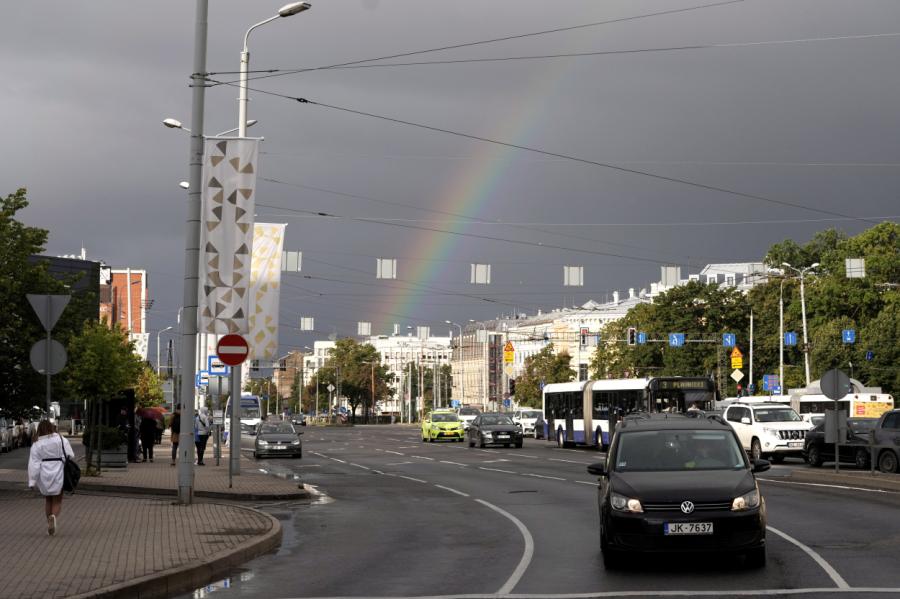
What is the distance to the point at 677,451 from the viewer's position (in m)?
15.4

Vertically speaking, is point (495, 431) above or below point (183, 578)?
above

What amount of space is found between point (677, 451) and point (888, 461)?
22713 millimetres

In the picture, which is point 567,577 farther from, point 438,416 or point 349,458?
point 438,416

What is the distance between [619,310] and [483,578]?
181689 millimetres

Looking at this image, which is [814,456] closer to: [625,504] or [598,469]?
[598,469]

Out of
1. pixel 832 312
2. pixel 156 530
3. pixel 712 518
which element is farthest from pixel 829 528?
pixel 832 312

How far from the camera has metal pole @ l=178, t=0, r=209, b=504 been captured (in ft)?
75.4

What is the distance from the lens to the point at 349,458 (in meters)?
51.1

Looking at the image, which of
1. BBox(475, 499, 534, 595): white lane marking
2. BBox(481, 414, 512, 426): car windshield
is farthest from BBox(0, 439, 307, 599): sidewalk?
BBox(481, 414, 512, 426): car windshield

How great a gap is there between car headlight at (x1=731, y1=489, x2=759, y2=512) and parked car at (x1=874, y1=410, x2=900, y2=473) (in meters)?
23.1

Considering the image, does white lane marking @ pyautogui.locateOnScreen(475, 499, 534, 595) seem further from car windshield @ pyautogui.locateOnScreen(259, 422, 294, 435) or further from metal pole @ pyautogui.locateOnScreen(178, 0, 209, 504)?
car windshield @ pyautogui.locateOnScreen(259, 422, 294, 435)

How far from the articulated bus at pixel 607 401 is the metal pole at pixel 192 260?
25750 millimetres

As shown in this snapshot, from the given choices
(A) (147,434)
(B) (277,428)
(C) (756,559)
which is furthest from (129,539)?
(B) (277,428)

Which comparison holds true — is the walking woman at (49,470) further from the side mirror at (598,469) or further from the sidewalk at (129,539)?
the side mirror at (598,469)
